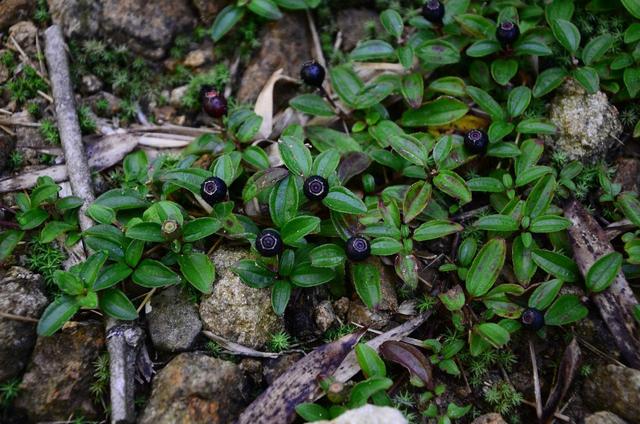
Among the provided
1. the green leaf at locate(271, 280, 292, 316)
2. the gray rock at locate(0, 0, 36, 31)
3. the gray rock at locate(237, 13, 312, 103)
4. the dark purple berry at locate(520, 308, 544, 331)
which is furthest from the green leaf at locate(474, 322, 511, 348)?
the gray rock at locate(0, 0, 36, 31)

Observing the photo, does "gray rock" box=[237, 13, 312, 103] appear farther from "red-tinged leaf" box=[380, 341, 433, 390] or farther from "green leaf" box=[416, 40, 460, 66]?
"red-tinged leaf" box=[380, 341, 433, 390]

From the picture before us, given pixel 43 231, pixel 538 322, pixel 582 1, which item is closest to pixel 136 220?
pixel 43 231

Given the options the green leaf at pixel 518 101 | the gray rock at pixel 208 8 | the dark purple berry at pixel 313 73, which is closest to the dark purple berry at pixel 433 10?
the green leaf at pixel 518 101

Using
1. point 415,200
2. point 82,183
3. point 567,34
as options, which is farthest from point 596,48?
point 82,183

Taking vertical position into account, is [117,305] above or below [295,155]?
below

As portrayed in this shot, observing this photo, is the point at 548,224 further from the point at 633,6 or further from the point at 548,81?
the point at 633,6

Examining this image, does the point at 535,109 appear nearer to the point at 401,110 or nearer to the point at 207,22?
the point at 401,110

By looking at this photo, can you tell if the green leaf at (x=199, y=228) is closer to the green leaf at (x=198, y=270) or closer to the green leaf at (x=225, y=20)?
the green leaf at (x=198, y=270)
